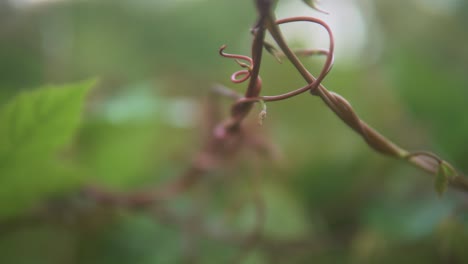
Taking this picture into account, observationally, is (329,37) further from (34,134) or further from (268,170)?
(268,170)

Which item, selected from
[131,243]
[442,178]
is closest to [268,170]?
[131,243]

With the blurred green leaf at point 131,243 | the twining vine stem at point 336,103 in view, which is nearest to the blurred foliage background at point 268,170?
the blurred green leaf at point 131,243

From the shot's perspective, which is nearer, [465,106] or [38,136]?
[38,136]

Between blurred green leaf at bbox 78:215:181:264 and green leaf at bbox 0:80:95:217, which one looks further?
blurred green leaf at bbox 78:215:181:264

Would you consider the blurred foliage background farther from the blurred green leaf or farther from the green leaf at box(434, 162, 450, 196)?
the green leaf at box(434, 162, 450, 196)

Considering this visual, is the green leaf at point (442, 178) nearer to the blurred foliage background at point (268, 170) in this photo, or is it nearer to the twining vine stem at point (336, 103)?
the twining vine stem at point (336, 103)

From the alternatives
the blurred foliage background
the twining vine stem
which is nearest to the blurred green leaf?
the blurred foliage background

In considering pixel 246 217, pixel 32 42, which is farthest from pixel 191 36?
pixel 246 217

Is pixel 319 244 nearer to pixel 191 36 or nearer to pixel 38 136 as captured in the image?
pixel 38 136
